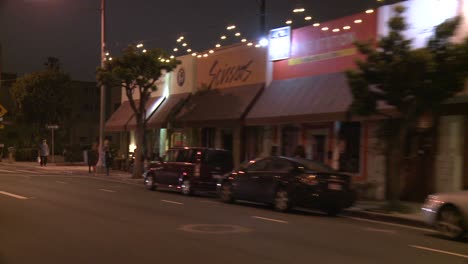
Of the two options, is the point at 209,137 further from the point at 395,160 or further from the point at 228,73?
the point at 395,160

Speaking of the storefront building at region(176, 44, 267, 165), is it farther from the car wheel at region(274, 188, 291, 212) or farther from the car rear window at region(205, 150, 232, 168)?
the car wheel at region(274, 188, 291, 212)

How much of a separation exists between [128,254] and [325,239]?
366 cm

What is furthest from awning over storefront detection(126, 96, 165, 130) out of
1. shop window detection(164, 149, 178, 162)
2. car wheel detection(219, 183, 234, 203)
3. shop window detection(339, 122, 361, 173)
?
car wheel detection(219, 183, 234, 203)

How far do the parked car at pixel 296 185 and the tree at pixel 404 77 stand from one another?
1555 millimetres

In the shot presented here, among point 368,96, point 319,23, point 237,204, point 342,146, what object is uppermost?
point 319,23

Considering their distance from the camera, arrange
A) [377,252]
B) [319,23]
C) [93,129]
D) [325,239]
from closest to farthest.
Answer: [377,252], [325,239], [319,23], [93,129]

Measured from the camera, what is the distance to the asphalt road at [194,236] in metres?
7.90

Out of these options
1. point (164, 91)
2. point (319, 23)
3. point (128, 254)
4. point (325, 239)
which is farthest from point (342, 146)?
point (164, 91)

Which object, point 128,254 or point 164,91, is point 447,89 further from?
point 164,91

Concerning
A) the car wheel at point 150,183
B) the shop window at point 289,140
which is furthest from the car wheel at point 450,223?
the car wheel at point 150,183

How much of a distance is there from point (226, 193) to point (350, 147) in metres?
4.86

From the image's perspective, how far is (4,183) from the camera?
802 inches

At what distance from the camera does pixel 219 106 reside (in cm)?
2416

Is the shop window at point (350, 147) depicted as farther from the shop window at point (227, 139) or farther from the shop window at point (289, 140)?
the shop window at point (227, 139)
